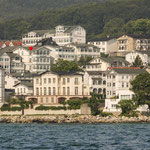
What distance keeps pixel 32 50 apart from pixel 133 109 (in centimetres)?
5684

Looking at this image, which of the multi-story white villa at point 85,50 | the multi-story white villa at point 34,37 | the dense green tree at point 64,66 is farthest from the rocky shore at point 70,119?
the multi-story white villa at point 34,37

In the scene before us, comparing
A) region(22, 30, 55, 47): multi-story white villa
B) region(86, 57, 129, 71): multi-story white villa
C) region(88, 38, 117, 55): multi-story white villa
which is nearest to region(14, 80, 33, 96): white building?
region(86, 57, 129, 71): multi-story white villa

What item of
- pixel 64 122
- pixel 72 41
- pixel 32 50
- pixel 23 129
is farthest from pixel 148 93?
pixel 72 41

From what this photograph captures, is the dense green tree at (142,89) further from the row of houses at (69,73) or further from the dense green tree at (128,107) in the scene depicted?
the row of houses at (69,73)

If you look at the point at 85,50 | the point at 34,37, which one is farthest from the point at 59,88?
the point at 34,37

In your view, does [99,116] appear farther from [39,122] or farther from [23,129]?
[23,129]

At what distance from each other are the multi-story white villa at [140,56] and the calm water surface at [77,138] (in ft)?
217

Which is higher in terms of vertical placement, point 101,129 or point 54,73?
point 54,73

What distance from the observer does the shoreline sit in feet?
339

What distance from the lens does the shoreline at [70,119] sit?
103 meters

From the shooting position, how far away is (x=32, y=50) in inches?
6284

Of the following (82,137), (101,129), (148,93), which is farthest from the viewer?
(148,93)

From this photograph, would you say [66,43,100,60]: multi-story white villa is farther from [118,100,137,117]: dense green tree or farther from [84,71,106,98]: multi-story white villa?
[118,100,137,117]: dense green tree

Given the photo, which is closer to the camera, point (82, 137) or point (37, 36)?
point (82, 137)
